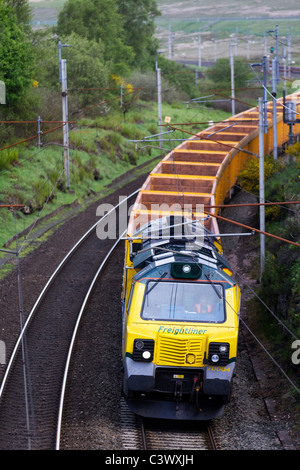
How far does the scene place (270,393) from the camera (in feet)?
49.9

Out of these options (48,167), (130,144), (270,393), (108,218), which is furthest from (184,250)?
(130,144)

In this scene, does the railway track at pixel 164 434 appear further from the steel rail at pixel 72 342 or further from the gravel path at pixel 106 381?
the steel rail at pixel 72 342

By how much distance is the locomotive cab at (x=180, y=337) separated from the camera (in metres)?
12.9

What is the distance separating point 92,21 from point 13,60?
26.6 meters

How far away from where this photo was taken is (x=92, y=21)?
5747 centimetres

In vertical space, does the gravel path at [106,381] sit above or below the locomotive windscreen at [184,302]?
below

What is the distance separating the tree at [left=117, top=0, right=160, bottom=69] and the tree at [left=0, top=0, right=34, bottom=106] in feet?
119

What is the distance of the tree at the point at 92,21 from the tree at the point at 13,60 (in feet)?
72.0

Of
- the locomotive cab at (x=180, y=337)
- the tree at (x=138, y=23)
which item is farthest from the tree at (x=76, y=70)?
the locomotive cab at (x=180, y=337)

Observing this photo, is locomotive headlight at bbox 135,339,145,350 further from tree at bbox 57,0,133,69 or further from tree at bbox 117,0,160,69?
tree at bbox 117,0,160,69

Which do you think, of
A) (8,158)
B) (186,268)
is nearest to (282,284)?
(186,268)

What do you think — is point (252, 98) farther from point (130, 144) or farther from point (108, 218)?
point (108, 218)

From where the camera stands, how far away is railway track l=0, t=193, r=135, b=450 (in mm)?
13398

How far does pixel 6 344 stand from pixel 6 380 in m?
2.11
